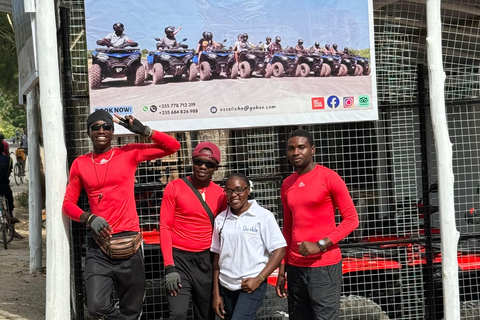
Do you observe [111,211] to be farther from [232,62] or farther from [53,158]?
[232,62]

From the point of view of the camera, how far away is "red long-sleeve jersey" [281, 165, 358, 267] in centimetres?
Result: 523

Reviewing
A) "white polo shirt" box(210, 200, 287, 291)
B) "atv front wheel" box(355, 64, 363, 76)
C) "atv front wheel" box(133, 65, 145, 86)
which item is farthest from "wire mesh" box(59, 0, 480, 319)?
"white polo shirt" box(210, 200, 287, 291)

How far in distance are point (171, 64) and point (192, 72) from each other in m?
0.21

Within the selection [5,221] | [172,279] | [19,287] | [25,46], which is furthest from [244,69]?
[5,221]

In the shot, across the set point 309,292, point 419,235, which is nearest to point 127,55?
point 309,292

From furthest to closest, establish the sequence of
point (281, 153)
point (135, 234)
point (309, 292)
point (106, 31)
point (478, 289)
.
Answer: point (478, 289) < point (281, 153) < point (106, 31) < point (135, 234) < point (309, 292)

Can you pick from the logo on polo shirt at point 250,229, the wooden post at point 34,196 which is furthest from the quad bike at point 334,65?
the wooden post at point 34,196

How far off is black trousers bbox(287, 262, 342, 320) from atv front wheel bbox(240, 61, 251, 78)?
207 centimetres

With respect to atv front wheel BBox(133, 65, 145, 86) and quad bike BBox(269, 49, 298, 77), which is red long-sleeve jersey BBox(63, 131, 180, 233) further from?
quad bike BBox(269, 49, 298, 77)

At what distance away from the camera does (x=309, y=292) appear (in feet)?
17.3

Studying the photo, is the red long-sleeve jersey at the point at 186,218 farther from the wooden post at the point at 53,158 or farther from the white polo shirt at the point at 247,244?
the wooden post at the point at 53,158

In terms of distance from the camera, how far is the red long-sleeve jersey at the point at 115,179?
5.60 metres

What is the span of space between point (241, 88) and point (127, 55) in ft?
3.61

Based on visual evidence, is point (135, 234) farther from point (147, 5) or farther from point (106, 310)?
point (147, 5)
